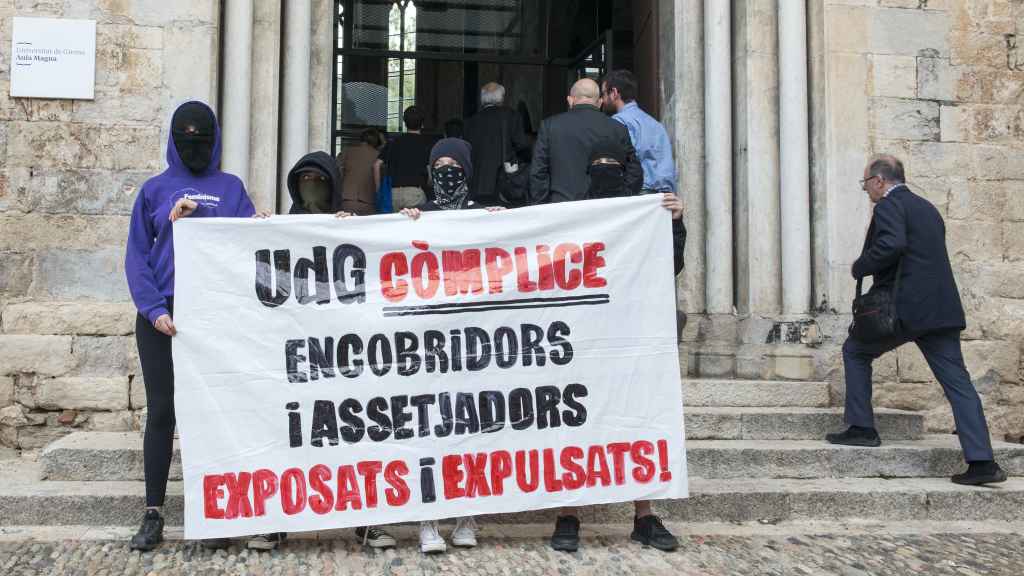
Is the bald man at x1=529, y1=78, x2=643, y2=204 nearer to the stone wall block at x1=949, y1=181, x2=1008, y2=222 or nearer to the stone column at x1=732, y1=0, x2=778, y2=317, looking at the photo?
the stone column at x1=732, y1=0, x2=778, y2=317

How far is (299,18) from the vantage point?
618 centimetres

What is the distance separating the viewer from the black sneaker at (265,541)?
151 inches

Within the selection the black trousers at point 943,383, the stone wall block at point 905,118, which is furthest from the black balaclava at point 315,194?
the stone wall block at point 905,118

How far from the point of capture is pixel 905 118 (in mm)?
6363

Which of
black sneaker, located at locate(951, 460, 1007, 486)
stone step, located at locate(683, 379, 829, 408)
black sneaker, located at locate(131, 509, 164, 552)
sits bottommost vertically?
black sneaker, located at locate(131, 509, 164, 552)

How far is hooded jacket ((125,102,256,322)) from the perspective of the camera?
3.85m

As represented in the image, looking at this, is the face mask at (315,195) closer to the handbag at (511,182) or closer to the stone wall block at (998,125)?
the handbag at (511,182)

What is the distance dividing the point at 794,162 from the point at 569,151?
2377 mm

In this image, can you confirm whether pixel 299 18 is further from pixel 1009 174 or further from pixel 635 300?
pixel 1009 174

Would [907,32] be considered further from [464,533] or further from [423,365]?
[464,533]

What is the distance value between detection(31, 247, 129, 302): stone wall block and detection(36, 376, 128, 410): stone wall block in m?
0.51

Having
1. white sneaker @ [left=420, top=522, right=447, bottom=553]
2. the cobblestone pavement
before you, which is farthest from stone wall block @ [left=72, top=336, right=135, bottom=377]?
white sneaker @ [left=420, top=522, right=447, bottom=553]

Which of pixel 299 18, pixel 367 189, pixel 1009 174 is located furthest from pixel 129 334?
pixel 1009 174

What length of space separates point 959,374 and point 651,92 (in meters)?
3.30
